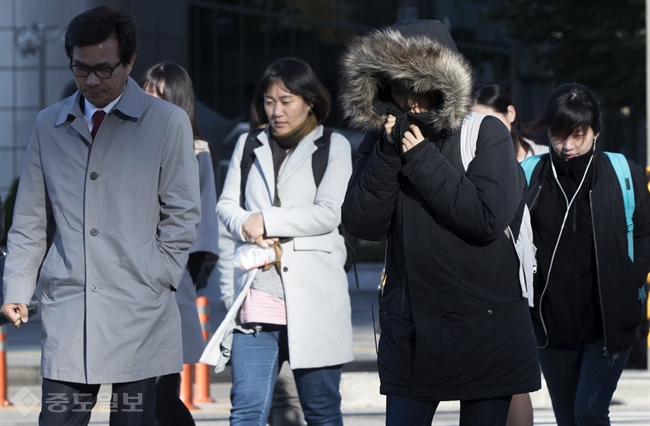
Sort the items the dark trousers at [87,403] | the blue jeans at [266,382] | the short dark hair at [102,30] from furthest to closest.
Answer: the blue jeans at [266,382] → the short dark hair at [102,30] → the dark trousers at [87,403]

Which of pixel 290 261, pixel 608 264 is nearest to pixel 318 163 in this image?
pixel 290 261

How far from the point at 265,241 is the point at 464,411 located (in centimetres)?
149

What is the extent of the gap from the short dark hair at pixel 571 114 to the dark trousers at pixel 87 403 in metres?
2.20

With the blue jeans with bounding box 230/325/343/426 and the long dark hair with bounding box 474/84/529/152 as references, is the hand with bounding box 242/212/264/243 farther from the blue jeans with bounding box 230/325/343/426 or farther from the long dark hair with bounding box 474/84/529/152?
the long dark hair with bounding box 474/84/529/152

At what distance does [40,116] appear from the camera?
3.84m

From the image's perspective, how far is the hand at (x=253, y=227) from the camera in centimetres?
449

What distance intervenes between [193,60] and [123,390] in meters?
23.5

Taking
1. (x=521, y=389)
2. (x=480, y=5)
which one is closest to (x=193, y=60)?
(x=480, y=5)

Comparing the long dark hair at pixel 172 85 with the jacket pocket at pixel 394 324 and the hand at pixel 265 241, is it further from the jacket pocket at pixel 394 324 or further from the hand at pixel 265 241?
the jacket pocket at pixel 394 324

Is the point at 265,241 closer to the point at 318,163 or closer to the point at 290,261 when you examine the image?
the point at 290,261

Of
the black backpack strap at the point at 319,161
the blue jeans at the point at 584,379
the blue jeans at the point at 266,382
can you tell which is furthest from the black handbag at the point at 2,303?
the blue jeans at the point at 584,379

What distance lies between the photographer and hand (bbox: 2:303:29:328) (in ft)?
12.0

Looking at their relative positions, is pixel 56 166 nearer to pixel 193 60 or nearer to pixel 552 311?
pixel 552 311

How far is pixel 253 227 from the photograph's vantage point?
4500mm
